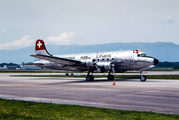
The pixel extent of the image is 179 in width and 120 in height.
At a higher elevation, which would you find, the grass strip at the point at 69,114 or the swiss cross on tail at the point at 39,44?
the swiss cross on tail at the point at 39,44

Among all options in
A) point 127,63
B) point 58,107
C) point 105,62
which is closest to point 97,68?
point 105,62

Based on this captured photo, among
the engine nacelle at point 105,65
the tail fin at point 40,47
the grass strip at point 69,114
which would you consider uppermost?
the tail fin at point 40,47

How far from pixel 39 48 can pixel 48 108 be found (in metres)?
34.6

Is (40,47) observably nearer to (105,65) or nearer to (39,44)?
(39,44)

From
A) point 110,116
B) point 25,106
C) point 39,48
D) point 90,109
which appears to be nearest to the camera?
point 110,116

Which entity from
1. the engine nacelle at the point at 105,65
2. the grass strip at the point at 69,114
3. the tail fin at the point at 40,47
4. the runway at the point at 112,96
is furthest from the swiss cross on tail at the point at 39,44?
the grass strip at the point at 69,114

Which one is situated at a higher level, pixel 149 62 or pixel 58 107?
pixel 149 62

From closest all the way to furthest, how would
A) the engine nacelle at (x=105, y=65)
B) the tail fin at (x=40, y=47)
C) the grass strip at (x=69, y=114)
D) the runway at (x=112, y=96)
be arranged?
1. the grass strip at (x=69, y=114)
2. the runway at (x=112, y=96)
3. the engine nacelle at (x=105, y=65)
4. the tail fin at (x=40, y=47)

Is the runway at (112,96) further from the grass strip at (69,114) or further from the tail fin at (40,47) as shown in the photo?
the tail fin at (40,47)

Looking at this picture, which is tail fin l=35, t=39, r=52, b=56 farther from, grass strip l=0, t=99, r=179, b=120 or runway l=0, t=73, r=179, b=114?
grass strip l=0, t=99, r=179, b=120

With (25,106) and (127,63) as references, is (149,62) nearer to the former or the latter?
(127,63)

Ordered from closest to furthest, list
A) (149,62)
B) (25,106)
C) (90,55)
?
(25,106) < (149,62) < (90,55)

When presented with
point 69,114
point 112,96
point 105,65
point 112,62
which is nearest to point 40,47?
point 105,65

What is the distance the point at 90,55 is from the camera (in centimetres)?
3791
